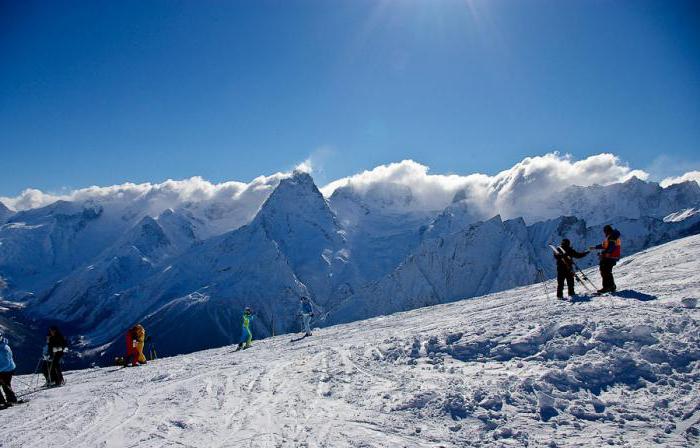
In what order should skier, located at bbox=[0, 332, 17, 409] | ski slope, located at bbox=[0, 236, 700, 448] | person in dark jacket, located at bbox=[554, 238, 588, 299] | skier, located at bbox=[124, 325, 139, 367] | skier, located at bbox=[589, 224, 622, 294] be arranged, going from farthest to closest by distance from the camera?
skier, located at bbox=[124, 325, 139, 367], person in dark jacket, located at bbox=[554, 238, 588, 299], skier, located at bbox=[589, 224, 622, 294], skier, located at bbox=[0, 332, 17, 409], ski slope, located at bbox=[0, 236, 700, 448]

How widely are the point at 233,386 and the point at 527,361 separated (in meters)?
8.55

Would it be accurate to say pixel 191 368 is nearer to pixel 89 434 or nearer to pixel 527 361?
pixel 89 434

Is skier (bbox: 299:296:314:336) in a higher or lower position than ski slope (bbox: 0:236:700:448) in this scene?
higher

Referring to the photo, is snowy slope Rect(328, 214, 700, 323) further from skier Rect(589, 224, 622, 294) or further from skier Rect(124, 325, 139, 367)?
skier Rect(589, 224, 622, 294)

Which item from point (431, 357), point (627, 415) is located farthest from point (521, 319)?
point (627, 415)

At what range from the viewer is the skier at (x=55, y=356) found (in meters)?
21.1

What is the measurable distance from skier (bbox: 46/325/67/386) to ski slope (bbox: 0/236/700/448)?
3.56 metres

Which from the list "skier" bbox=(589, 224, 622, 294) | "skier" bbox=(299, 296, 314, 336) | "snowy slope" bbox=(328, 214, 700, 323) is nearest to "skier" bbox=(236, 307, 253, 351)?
"skier" bbox=(299, 296, 314, 336)

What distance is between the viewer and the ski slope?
30.6ft

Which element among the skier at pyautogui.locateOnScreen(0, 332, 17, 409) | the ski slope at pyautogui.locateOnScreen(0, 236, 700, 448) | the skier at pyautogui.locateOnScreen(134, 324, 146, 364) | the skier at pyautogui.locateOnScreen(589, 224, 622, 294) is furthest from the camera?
the skier at pyautogui.locateOnScreen(134, 324, 146, 364)

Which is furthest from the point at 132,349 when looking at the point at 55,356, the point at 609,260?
the point at 609,260

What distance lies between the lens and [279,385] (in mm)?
14023

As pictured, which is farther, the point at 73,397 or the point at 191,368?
the point at 191,368

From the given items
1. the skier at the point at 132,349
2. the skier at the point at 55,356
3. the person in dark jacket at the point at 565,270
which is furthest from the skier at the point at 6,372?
the person in dark jacket at the point at 565,270
